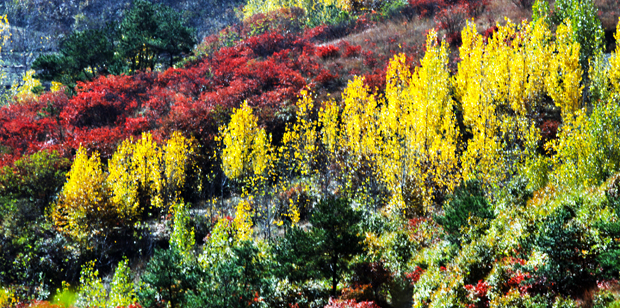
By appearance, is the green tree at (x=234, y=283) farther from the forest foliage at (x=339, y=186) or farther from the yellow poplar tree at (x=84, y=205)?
the yellow poplar tree at (x=84, y=205)

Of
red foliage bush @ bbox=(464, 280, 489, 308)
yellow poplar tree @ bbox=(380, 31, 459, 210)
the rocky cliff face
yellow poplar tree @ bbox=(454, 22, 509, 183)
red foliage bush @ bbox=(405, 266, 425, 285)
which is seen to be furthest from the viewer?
the rocky cliff face

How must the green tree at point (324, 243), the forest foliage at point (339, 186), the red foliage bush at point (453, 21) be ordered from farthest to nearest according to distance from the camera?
the red foliage bush at point (453, 21) < the green tree at point (324, 243) < the forest foliage at point (339, 186)

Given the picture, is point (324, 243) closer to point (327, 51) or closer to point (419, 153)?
point (419, 153)

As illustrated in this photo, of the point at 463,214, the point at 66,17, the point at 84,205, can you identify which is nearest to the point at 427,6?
the point at 463,214

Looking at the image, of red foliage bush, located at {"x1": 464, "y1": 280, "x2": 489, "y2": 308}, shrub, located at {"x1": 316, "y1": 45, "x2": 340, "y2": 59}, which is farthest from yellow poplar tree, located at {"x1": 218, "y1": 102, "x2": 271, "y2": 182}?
shrub, located at {"x1": 316, "y1": 45, "x2": 340, "y2": 59}

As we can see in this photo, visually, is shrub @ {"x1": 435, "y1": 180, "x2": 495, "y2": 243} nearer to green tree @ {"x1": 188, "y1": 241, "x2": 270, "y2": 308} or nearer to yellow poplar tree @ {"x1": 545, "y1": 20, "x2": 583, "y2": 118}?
green tree @ {"x1": 188, "y1": 241, "x2": 270, "y2": 308}

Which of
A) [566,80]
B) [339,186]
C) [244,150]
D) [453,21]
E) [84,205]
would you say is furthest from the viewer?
[453,21]

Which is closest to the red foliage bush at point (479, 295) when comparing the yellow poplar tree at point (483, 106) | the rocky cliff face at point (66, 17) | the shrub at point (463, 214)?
the shrub at point (463, 214)

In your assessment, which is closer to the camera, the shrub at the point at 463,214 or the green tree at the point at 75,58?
the shrub at the point at 463,214

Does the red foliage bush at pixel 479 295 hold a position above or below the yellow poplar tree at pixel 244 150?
below

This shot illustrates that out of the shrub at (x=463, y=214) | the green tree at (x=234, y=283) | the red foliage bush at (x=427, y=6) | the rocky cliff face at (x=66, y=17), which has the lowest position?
the shrub at (x=463, y=214)

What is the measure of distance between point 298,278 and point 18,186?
69.6ft

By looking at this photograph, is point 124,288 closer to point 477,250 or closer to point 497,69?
point 477,250

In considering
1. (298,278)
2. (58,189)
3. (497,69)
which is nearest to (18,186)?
(58,189)
